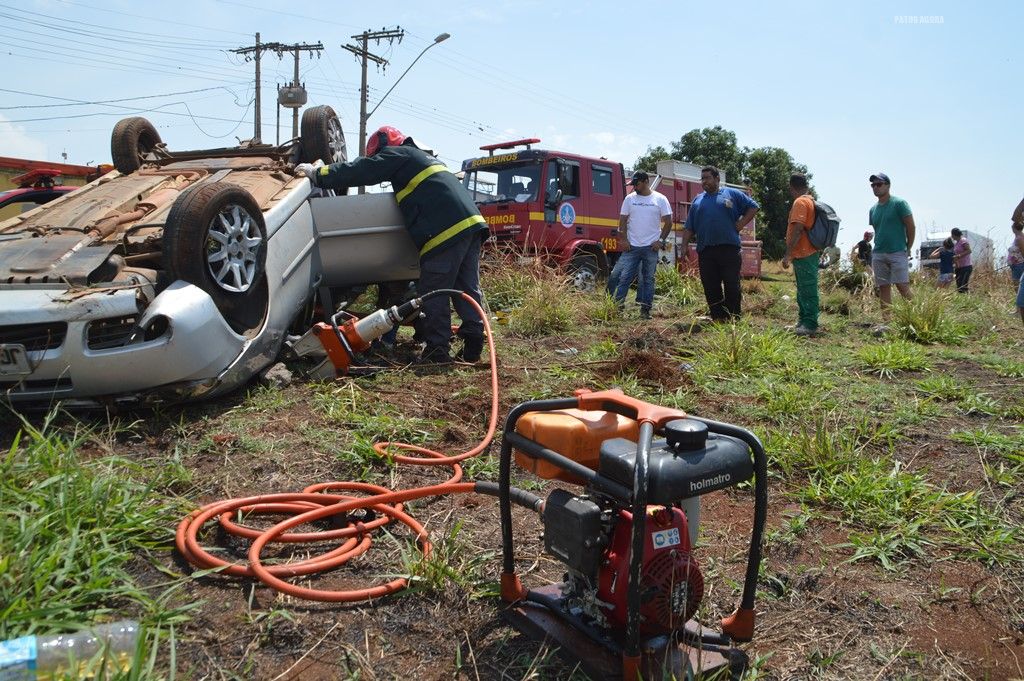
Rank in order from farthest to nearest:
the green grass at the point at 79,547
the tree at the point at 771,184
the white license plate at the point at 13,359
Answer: the tree at the point at 771,184, the white license plate at the point at 13,359, the green grass at the point at 79,547

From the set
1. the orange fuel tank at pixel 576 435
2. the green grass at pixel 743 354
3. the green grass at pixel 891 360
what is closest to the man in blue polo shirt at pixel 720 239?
the green grass at pixel 743 354

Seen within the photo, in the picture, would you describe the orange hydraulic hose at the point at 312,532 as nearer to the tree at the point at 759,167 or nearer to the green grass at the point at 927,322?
the green grass at the point at 927,322

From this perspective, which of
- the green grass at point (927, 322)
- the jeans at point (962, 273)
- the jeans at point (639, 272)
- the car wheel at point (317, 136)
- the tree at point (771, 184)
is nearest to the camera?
the car wheel at point (317, 136)

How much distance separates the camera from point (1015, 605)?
244 cm

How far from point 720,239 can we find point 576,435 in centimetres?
617

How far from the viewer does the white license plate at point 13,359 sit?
141 inches

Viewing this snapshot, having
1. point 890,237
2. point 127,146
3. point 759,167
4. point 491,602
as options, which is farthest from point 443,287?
point 759,167

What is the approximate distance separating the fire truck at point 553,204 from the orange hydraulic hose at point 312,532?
7.40 m

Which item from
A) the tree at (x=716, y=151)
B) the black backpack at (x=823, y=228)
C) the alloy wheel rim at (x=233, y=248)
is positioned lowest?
the alloy wheel rim at (x=233, y=248)

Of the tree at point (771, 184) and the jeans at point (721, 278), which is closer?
the jeans at point (721, 278)

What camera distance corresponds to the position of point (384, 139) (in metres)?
5.57

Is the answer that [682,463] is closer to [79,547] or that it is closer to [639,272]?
[79,547]

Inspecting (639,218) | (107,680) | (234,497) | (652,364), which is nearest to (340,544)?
(234,497)

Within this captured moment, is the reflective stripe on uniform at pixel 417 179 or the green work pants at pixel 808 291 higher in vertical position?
the reflective stripe on uniform at pixel 417 179
